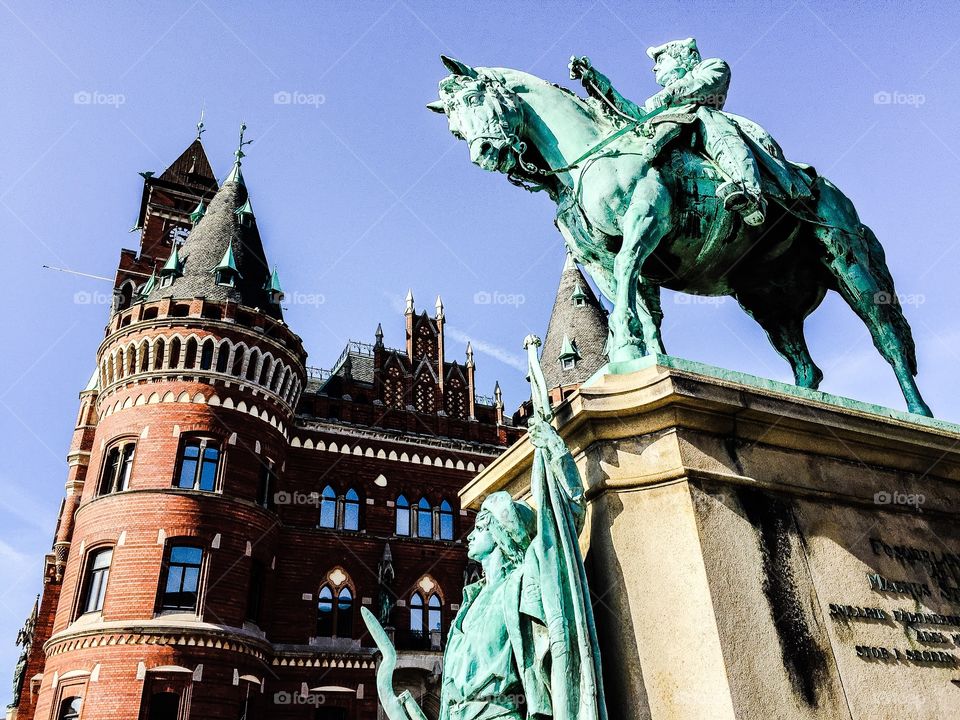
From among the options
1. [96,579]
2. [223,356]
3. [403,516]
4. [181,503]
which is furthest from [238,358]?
[403,516]

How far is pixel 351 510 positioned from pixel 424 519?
7.54 feet

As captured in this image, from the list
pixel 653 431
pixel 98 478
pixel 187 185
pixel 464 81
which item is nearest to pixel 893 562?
pixel 653 431

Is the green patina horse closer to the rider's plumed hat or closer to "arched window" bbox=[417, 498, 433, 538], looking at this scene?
the rider's plumed hat

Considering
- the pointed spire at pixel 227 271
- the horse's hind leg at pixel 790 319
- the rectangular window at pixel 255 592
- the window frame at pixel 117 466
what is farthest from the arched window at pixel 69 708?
the horse's hind leg at pixel 790 319

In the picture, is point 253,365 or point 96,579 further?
point 253,365

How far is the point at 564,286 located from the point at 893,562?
25973 mm

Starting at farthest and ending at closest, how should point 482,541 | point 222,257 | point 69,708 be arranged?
point 222,257 → point 69,708 → point 482,541

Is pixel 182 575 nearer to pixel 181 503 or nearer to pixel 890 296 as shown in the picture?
pixel 181 503

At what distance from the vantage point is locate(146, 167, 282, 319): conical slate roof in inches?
904

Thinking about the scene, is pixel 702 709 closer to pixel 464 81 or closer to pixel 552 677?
pixel 552 677

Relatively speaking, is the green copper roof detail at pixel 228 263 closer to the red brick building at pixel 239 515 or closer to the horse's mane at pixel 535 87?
the red brick building at pixel 239 515

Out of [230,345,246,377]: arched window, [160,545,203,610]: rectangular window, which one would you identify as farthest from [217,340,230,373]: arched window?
[160,545,203,610]: rectangular window

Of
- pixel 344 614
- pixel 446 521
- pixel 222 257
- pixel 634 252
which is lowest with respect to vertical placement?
pixel 634 252

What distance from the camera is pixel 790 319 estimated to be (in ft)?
15.5
